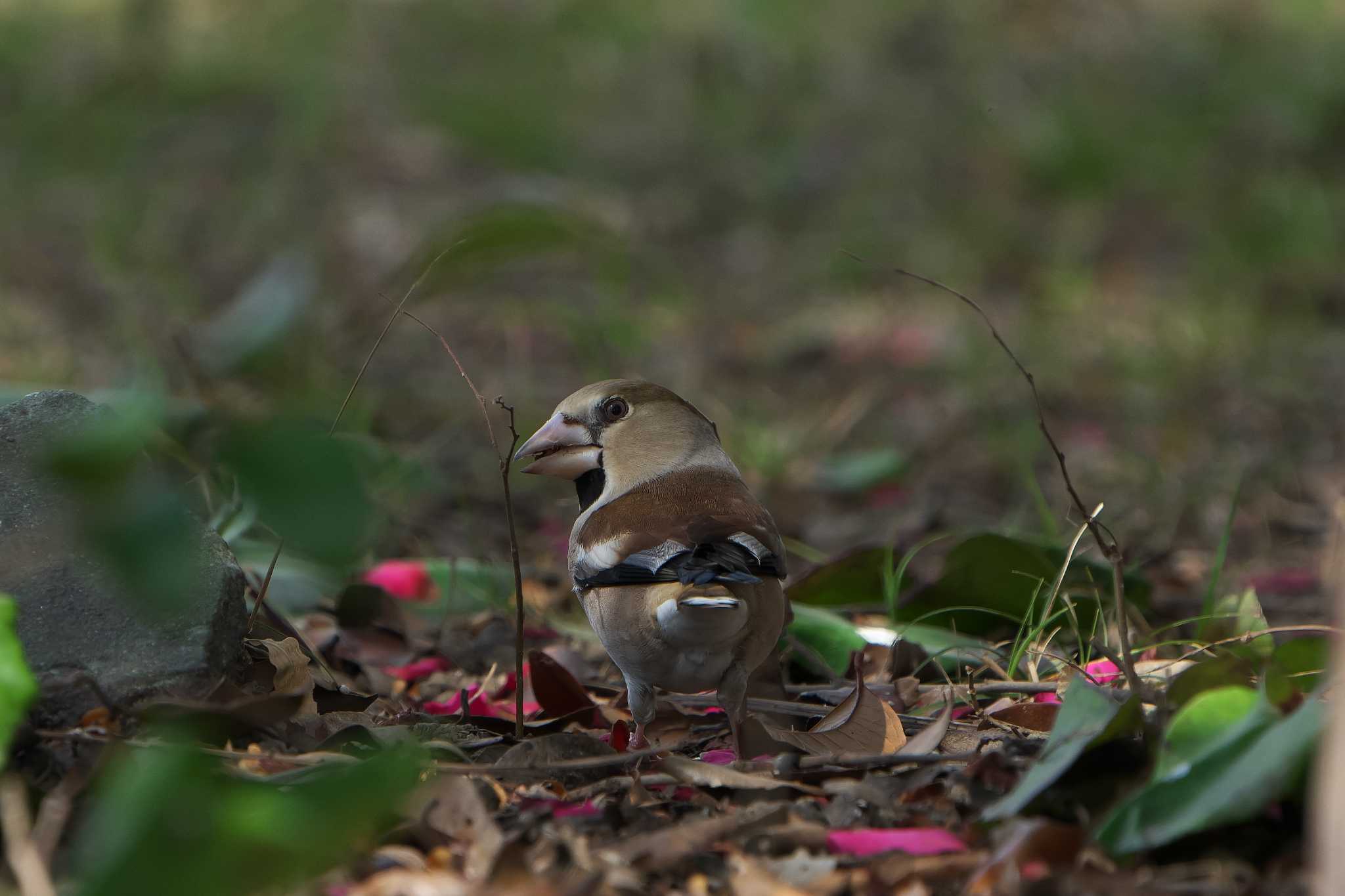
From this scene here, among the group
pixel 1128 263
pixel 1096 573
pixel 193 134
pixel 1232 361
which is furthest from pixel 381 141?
pixel 1096 573

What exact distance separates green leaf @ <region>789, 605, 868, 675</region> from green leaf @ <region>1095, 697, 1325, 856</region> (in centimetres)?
123

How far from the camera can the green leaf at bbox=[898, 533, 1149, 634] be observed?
10.4 feet

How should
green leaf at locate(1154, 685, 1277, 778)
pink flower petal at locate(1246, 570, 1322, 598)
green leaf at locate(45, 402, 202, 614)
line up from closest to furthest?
green leaf at locate(45, 402, 202, 614), green leaf at locate(1154, 685, 1277, 778), pink flower petal at locate(1246, 570, 1322, 598)

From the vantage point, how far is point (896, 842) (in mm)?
1915

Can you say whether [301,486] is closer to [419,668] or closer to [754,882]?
[754,882]

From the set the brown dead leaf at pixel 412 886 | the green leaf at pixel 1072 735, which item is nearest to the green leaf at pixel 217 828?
the brown dead leaf at pixel 412 886

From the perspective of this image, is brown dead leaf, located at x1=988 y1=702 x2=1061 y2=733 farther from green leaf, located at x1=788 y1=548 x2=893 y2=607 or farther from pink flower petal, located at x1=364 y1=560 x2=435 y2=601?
pink flower petal, located at x1=364 y1=560 x2=435 y2=601

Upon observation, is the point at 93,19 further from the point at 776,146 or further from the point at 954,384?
the point at 954,384

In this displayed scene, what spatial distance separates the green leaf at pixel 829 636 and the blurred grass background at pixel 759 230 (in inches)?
30.9

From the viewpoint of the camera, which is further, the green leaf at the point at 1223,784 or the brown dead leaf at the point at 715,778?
the brown dead leaf at the point at 715,778

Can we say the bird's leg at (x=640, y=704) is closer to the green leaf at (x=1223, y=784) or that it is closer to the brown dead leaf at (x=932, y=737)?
the brown dead leaf at (x=932, y=737)

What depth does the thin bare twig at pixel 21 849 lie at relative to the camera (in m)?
1.56

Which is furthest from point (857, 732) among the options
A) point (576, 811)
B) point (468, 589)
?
point (468, 589)

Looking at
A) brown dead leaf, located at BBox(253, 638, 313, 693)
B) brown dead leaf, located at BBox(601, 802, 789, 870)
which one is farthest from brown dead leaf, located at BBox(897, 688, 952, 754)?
brown dead leaf, located at BBox(253, 638, 313, 693)
